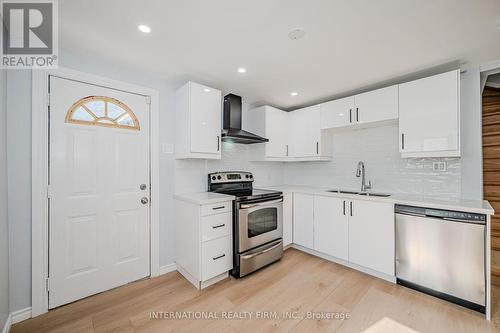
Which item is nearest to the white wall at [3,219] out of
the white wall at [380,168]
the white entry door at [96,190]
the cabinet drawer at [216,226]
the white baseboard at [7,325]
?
the white baseboard at [7,325]

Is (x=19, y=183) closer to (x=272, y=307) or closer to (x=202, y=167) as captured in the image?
(x=202, y=167)

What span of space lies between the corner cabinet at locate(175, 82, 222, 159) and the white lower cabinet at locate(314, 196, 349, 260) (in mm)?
1581

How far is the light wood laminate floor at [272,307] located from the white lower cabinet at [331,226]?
34 cm

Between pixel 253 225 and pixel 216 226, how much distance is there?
477 millimetres

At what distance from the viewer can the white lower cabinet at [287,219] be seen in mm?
3039

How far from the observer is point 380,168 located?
284 centimetres

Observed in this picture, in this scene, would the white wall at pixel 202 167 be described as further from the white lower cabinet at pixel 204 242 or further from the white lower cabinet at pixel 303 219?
the white lower cabinet at pixel 303 219

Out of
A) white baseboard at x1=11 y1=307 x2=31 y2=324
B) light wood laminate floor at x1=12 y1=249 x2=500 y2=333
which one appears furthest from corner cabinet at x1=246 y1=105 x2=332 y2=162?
white baseboard at x1=11 y1=307 x2=31 y2=324

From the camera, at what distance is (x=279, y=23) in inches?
59.4

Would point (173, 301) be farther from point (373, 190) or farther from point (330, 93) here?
point (330, 93)

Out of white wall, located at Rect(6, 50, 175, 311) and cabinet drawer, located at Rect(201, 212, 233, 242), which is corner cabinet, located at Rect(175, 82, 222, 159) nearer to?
cabinet drawer, located at Rect(201, 212, 233, 242)

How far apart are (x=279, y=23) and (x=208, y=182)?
2017 millimetres

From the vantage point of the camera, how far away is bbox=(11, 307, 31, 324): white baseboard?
1646mm

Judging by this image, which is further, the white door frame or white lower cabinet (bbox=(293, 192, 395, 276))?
white lower cabinet (bbox=(293, 192, 395, 276))
